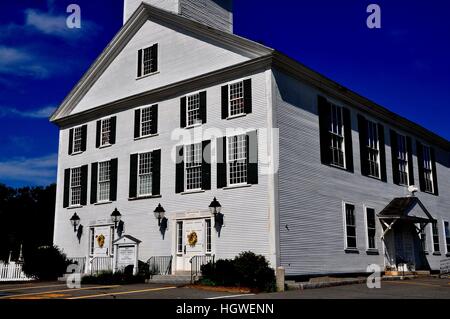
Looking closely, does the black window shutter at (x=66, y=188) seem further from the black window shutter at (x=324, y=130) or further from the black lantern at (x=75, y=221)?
the black window shutter at (x=324, y=130)

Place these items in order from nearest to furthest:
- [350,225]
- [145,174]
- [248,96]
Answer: [248,96], [350,225], [145,174]

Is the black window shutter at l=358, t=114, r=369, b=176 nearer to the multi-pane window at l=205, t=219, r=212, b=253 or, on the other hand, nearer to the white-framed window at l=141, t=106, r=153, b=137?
the multi-pane window at l=205, t=219, r=212, b=253

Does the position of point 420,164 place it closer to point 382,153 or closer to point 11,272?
point 382,153

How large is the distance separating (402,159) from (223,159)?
524 inches

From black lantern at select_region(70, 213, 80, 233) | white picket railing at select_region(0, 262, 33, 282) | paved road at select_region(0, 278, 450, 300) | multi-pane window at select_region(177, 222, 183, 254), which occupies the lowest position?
paved road at select_region(0, 278, 450, 300)

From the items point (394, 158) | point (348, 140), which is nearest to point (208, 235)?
point (348, 140)

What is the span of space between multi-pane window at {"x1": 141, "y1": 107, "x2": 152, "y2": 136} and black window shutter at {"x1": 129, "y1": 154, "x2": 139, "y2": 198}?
1.23 m

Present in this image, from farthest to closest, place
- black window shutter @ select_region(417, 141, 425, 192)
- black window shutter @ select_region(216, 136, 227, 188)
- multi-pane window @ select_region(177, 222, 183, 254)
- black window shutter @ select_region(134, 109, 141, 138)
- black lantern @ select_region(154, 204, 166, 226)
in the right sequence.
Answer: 1. black window shutter @ select_region(417, 141, 425, 192)
2. black window shutter @ select_region(134, 109, 141, 138)
3. black lantern @ select_region(154, 204, 166, 226)
4. multi-pane window @ select_region(177, 222, 183, 254)
5. black window shutter @ select_region(216, 136, 227, 188)

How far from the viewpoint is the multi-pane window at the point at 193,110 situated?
24022 mm

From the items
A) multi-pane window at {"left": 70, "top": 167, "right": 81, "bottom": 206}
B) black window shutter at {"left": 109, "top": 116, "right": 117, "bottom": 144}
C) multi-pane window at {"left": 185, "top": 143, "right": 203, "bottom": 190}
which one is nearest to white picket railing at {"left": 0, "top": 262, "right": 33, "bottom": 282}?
multi-pane window at {"left": 70, "top": 167, "right": 81, "bottom": 206}

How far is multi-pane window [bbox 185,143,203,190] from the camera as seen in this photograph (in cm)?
2333

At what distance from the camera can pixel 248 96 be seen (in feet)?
72.7
